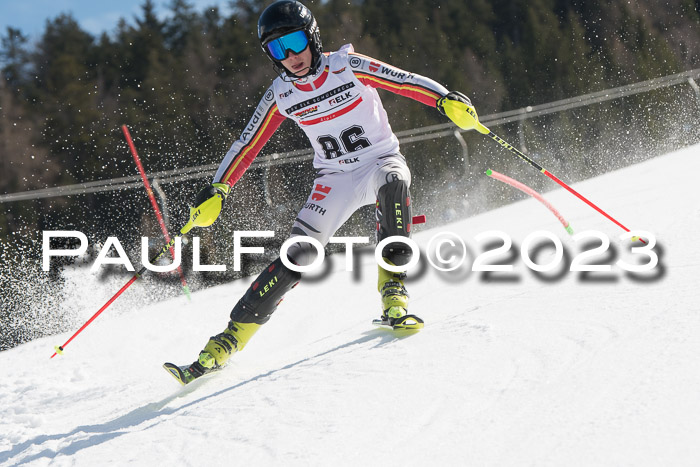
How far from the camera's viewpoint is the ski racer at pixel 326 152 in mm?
3492

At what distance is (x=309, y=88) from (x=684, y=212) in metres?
2.67

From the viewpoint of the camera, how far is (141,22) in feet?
46.3

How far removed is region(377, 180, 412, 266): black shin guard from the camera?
3467 mm

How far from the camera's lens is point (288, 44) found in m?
3.53

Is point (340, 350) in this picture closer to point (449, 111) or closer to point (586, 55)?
point (449, 111)

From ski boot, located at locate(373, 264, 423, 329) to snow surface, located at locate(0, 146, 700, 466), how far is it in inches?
2.9

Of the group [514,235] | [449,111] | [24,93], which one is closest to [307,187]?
[514,235]

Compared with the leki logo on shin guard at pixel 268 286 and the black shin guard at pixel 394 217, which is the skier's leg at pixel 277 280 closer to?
the leki logo on shin guard at pixel 268 286

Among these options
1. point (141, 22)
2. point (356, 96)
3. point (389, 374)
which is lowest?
point (389, 374)

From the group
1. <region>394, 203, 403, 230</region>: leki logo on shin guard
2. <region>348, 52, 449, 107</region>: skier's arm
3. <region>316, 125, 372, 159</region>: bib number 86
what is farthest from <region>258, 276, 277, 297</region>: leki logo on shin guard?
<region>348, 52, 449, 107</region>: skier's arm

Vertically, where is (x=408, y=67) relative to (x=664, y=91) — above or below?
above

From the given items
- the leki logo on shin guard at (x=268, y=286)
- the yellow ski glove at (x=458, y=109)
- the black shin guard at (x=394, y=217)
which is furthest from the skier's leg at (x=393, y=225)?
the leki logo on shin guard at (x=268, y=286)

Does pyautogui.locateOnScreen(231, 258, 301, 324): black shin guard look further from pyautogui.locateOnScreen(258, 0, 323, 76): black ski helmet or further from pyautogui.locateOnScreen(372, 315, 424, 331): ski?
pyautogui.locateOnScreen(258, 0, 323, 76): black ski helmet

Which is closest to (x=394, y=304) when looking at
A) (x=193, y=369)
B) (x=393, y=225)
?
(x=393, y=225)
